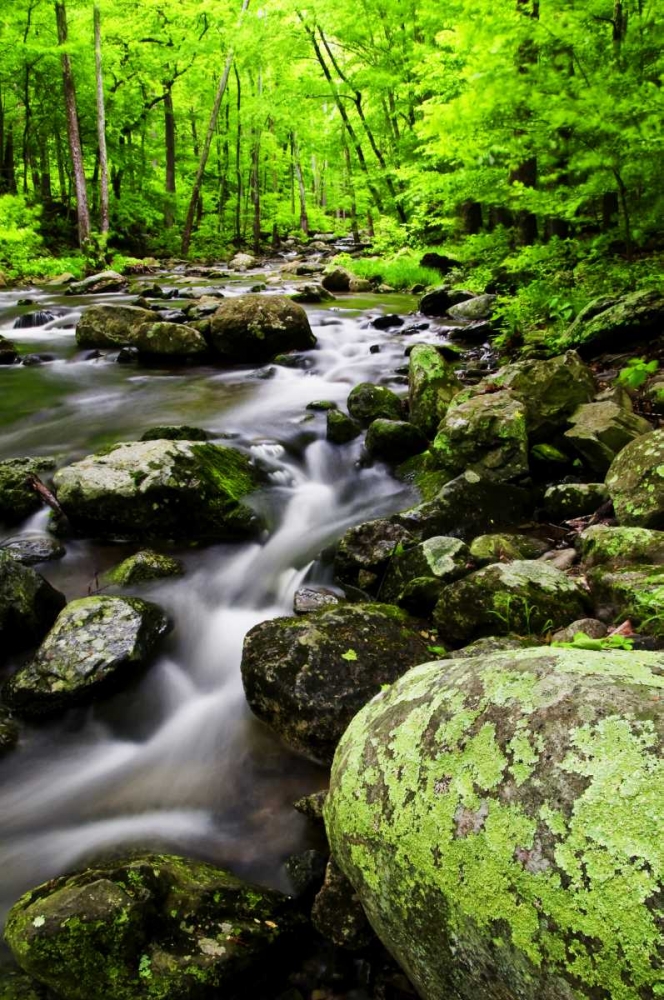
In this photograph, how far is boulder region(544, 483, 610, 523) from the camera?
183 inches

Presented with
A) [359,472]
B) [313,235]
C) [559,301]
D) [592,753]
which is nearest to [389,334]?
[559,301]

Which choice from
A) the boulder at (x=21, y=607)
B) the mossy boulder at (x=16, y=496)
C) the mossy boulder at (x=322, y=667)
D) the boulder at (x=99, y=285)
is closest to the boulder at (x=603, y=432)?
the mossy boulder at (x=322, y=667)

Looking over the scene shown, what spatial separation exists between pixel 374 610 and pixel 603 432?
2.83 m

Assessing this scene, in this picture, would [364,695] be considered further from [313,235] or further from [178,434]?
[313,235]

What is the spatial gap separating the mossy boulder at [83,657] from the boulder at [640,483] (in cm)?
354

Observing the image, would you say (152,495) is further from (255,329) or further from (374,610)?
(255,329)

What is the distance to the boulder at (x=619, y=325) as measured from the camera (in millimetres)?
6801

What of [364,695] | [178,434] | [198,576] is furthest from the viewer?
[178,434]

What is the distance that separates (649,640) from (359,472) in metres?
4.25

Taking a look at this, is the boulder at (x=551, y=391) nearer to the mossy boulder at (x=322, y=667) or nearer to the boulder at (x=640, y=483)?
the boulder at (x=640, y=483)

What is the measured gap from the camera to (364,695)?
10.6 ft

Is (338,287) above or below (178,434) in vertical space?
above

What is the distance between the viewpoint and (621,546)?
377 centimetres

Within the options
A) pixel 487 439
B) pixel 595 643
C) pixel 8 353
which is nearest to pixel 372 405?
pixel 487 439
